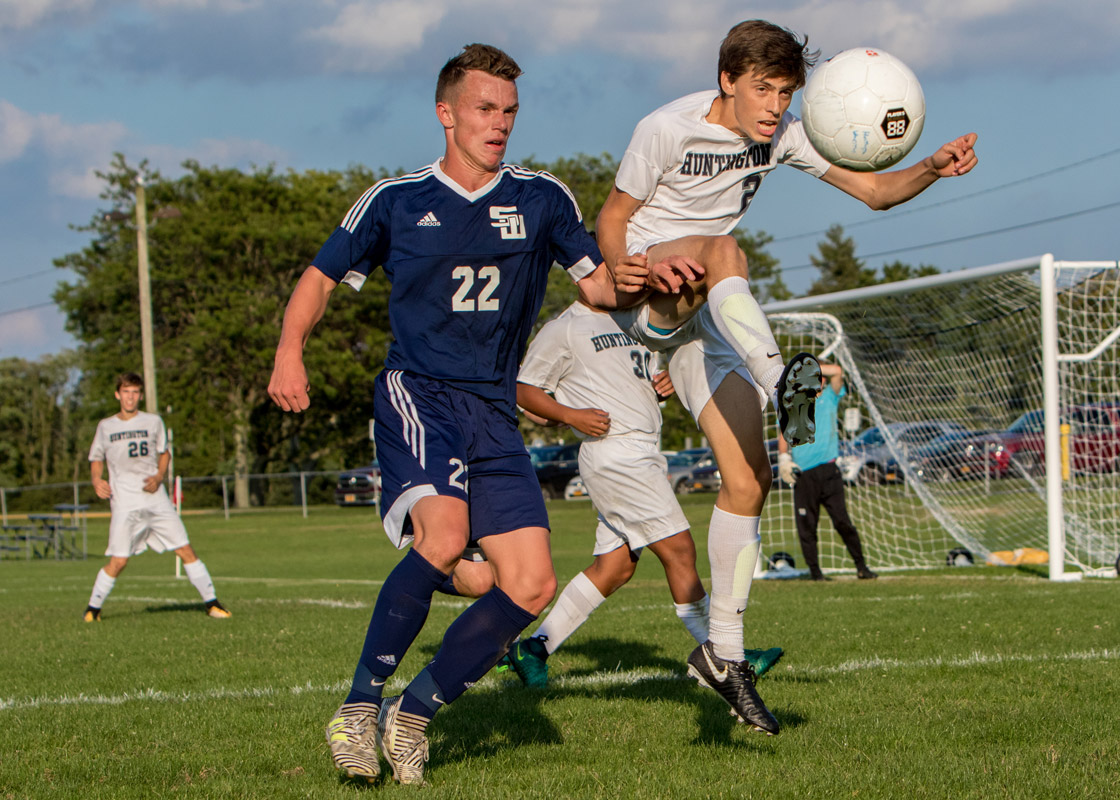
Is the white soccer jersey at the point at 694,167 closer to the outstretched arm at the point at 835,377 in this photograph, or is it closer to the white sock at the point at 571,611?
the white sock at the point at 571,611

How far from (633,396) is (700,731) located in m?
2.39

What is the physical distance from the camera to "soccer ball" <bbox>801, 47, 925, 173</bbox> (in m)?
4.37

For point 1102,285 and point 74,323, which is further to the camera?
point 74,323

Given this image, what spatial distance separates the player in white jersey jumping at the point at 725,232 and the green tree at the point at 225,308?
32709 millimetres

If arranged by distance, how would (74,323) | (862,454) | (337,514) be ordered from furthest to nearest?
(74,323) → (337,514) → (862,454)

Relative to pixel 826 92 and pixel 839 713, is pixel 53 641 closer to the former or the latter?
pixel 839 713

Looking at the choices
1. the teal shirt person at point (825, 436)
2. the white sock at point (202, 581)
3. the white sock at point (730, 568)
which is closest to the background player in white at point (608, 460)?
the white sock at point (730, 568)

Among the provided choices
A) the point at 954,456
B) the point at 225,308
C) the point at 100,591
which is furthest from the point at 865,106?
the point at 225,308

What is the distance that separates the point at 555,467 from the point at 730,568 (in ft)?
97.7

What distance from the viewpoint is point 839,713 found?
15.3 ft

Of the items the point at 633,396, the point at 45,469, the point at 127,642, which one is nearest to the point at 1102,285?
the point at 633,396

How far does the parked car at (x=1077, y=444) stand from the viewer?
42.8ft

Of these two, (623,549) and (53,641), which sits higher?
(623,549)

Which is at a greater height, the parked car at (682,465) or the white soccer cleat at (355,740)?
the white soccer cleat at (355,740)
